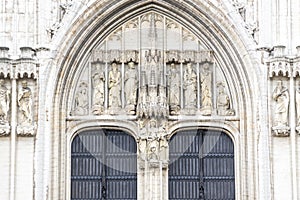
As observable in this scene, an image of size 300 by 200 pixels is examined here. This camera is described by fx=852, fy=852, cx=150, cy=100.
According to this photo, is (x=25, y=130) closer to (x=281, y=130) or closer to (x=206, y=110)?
(x=206, y=110)

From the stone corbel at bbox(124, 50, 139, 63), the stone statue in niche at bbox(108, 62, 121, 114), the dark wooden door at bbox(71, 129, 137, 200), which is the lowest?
the dark wooden door at bbox(71, 129, 137, 200)

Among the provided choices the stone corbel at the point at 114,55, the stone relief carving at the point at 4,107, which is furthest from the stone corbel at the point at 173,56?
the stone relief carving at the point at 4,107

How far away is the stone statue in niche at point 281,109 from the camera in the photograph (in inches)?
646

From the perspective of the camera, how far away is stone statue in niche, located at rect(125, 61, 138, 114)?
1712 centimetres

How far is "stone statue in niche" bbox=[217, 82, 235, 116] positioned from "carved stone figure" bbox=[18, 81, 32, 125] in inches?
150

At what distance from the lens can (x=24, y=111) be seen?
16.4 meters

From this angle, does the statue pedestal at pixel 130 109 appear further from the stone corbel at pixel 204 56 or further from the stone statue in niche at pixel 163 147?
the stone corbel at pixel 204 56

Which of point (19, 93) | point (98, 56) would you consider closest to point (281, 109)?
point (98, 56)

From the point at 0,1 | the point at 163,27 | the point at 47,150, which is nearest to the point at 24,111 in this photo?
the point at 47,150

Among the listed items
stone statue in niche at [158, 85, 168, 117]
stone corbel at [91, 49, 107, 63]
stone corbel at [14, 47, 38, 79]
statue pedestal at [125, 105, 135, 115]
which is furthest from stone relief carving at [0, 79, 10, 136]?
stone statue in niche at [158, 85, 168, 117]

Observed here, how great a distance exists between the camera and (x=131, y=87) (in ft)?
56.8

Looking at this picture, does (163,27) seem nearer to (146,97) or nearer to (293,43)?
(146,97)

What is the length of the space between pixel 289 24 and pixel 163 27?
8.51 feet

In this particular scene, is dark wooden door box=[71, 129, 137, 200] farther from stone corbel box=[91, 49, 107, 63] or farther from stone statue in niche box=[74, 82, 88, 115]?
stone corbel box=[91, 49, 107, 63]
